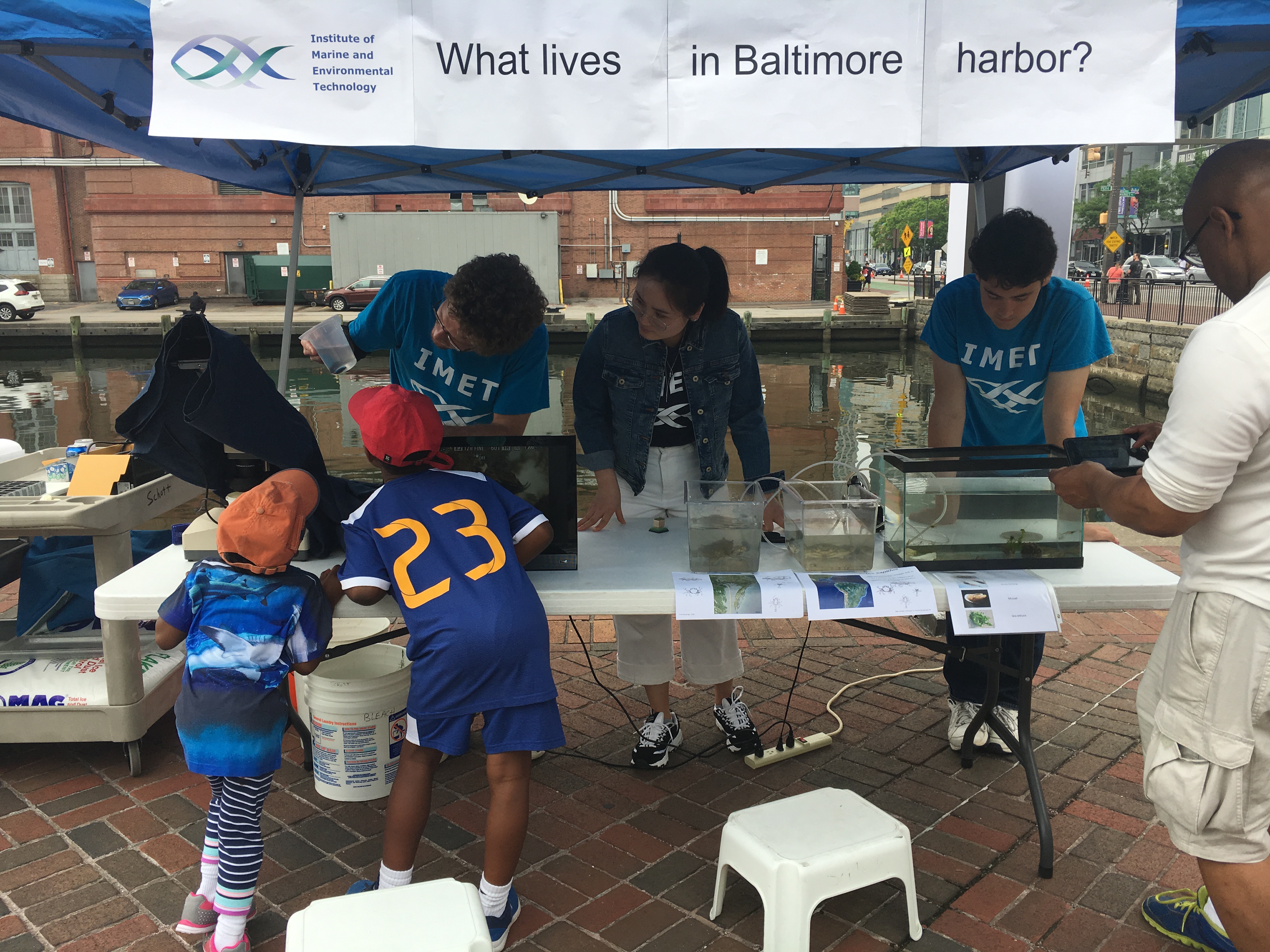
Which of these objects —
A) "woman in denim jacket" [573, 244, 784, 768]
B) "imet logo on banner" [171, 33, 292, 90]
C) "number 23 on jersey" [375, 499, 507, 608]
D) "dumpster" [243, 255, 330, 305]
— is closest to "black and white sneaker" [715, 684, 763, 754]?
"woman in denim jacket" [573, 244, 784, 768]

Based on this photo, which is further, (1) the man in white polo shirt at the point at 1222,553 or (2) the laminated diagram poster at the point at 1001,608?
(2) the laminated diagram poster at the point at 1001,608

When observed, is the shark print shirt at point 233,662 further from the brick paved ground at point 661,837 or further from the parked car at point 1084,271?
the parked car at point 1084,271

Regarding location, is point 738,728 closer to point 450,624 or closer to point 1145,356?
point 450,624

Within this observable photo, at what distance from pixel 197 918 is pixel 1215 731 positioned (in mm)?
2499

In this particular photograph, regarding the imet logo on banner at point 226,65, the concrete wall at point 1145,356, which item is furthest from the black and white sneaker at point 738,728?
the concrete wall at point 1145,356

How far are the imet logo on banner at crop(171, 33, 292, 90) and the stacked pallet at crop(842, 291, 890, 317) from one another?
25.9m

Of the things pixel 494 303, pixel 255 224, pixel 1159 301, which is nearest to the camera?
pixel 494 303

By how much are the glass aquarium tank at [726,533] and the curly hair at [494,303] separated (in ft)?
2.56

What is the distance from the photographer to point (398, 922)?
1818mm

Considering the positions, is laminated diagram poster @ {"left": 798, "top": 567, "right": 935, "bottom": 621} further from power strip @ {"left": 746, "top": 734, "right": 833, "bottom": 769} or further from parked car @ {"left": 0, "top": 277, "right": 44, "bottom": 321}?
parked car @ {"left": 0, "top": 277, "right": 44, "bottom": 321}

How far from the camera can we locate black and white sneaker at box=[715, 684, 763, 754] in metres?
3.38

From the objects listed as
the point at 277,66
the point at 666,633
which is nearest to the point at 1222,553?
the point at 666,633

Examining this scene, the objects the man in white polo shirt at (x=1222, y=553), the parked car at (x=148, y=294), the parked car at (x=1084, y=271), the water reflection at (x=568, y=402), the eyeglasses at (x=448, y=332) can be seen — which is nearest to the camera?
the man in white polo shirt at (x=1222, y=553)

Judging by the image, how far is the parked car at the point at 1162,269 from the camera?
104ft
